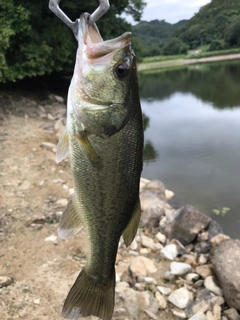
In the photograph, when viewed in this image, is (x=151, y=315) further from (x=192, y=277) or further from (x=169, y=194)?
(x=169, y=194)

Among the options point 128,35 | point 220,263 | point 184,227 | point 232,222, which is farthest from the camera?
point 232,222

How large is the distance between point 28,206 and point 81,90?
4.66 metres

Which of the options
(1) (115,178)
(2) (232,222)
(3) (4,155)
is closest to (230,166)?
(2) (232,222)

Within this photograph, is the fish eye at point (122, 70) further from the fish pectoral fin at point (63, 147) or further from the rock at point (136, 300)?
the rock at point (136, 300)

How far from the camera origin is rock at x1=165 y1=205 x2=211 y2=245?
6180 millimetres

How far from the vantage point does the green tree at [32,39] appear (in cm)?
1152

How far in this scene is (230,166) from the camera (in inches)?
418

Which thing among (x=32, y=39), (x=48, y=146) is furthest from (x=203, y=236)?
(x=32, y=39)

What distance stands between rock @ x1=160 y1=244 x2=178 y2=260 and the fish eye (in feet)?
13.5

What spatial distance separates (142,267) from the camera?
5.20 meters

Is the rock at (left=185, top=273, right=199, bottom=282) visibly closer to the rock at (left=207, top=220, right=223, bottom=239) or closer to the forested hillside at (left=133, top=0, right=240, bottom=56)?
the rock at (left=207, top=220, right=223, bottom=239)

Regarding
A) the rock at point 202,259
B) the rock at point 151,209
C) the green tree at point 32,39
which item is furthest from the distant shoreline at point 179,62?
the rock at point 202,259

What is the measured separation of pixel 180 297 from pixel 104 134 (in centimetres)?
334

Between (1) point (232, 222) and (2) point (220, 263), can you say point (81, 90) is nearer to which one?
(2) point (220, 263)
